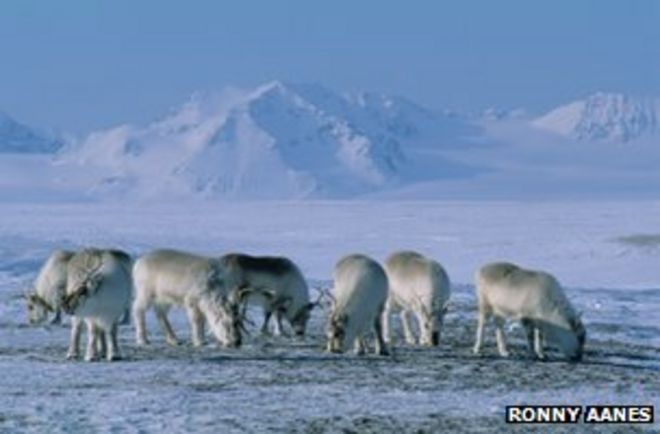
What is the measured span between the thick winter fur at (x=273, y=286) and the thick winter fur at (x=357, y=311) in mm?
2888

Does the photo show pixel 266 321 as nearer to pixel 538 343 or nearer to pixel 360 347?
pixel 360 347

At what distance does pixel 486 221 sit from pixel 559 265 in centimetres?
5025

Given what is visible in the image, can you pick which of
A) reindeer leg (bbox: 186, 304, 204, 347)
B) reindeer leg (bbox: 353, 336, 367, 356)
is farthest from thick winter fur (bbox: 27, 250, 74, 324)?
reindeer leg (bbox: 353, 336, 367, 356)

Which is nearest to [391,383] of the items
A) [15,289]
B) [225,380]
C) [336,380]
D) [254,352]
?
[336,380]

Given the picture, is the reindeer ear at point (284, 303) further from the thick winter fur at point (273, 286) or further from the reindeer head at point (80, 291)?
the reindeer head at point (80, 291)

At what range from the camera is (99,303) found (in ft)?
76.7

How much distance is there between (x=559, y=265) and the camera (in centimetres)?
7500

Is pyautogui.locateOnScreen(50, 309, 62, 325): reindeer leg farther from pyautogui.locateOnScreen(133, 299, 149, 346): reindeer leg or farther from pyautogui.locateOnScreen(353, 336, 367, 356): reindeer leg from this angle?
pyautogui.locateOnScreen(353, 336, 367, 356): reindeer leg

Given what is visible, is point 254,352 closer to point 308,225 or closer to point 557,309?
point 557,309

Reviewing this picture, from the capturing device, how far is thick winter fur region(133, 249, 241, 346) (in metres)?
25.7

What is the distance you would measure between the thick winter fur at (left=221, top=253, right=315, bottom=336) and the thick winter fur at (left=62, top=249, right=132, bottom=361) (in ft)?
13.8

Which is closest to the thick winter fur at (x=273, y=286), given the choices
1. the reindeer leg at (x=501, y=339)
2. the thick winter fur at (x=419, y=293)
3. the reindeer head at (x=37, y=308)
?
the thick winter fur at (x=419, y=293)

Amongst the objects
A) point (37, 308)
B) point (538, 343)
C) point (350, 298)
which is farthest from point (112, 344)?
point (37, 308)

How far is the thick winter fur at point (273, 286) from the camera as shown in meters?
28.3
